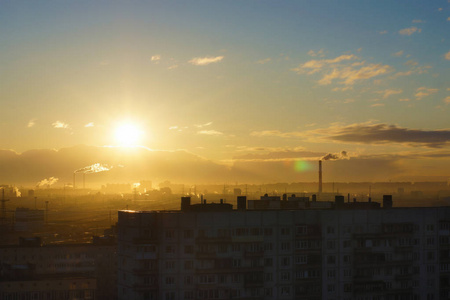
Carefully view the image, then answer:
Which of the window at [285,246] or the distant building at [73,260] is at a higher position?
the window at [285,246]

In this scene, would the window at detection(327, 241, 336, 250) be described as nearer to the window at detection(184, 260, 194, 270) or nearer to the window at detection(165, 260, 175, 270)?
the window at detection(184, 260, 194, 270)

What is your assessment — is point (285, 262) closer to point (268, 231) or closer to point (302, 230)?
point (268, 231)

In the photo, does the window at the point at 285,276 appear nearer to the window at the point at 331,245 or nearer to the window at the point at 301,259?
the window at the point at 301,259

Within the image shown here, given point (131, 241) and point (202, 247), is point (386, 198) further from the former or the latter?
point (131, 241)

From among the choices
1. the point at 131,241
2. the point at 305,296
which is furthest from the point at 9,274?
the point at 305,296

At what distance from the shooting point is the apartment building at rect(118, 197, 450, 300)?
7444cm

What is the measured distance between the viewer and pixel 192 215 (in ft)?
247

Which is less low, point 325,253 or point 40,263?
point 325,253

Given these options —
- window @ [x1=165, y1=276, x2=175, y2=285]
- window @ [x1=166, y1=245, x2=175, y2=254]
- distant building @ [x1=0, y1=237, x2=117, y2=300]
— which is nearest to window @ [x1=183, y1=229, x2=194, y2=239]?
window @ [x1=166, y1=245, x2=175, y2=254]

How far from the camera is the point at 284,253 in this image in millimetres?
79062

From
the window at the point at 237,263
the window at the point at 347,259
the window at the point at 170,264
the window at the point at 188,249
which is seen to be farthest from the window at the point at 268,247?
the window at the point at 170,264

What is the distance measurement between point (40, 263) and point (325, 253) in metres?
74.1

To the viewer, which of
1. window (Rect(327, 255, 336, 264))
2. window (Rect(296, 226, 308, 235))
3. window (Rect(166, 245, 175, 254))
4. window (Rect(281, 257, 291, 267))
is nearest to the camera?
window (Rect(166, 245, 175, 254))

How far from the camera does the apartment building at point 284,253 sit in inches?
2931
